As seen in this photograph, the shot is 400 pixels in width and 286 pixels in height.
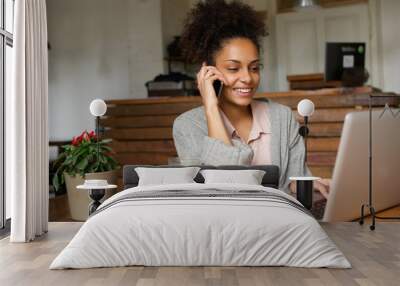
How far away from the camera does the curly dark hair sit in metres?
4.70

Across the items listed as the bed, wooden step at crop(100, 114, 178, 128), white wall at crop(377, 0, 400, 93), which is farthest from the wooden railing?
white wall at crop(377, 0, 400, 93)

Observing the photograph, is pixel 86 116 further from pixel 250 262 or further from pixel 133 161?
pixel 250 262

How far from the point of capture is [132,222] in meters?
2.94

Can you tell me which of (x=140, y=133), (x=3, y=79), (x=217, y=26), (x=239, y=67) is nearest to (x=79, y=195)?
(x=140, y=133)

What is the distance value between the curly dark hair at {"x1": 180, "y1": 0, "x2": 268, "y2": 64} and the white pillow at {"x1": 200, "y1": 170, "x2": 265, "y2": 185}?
3.73 ft

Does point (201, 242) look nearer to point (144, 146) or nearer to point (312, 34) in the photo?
point (144, 146)

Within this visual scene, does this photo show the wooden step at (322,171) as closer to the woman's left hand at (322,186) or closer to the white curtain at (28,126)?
the woman's left hand at (322,186)

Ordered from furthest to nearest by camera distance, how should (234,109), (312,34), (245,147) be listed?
(312,34) < (234,109) < (245,147)

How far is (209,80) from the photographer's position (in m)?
4.73

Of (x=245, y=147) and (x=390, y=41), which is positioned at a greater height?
(x=390, y=41)

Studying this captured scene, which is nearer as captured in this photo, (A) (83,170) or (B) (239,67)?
(B) (239,67)

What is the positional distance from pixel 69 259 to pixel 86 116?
527 centimetres

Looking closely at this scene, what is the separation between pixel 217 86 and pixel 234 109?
10.3 inches

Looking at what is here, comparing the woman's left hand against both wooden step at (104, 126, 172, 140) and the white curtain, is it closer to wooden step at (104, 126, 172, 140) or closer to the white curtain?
wooden step at (104, 126, 172, 140)
